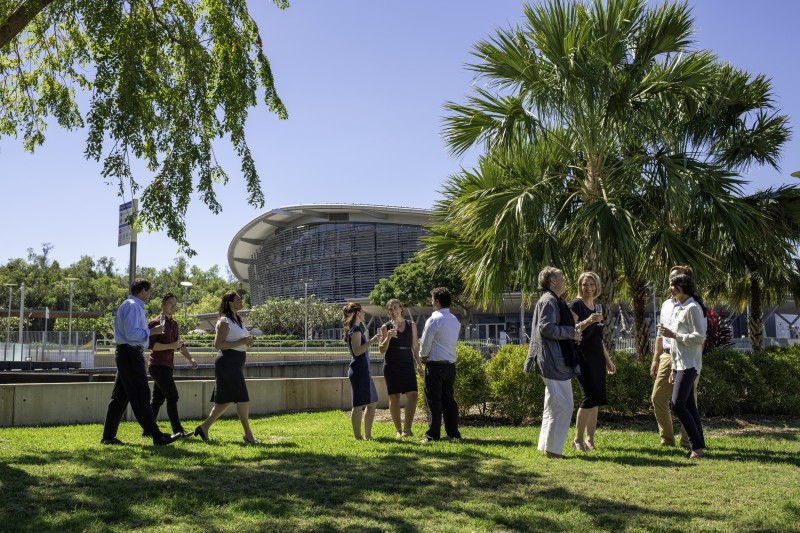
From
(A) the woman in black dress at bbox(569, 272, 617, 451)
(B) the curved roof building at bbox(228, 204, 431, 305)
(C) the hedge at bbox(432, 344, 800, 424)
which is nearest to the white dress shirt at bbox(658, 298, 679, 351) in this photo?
(A) the woman in black dress at bbox(569, 272, 617, 451)

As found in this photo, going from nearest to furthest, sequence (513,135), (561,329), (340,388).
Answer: (561,329) → (513,135) → (340,388)

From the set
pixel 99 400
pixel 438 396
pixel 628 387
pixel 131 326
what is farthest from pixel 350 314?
pixel 99 400

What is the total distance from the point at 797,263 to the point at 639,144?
503cm

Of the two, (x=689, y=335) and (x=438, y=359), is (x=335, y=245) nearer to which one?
(x=438, y=359)

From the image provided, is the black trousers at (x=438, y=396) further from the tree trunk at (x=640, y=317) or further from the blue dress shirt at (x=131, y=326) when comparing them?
the tree trunk at (x=640, y=317)

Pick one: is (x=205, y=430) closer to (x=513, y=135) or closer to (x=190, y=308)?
(x=513, y=135)

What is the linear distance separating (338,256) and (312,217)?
522 centimetres

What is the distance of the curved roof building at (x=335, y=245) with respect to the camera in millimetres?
71375

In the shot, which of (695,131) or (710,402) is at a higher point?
(695,131)

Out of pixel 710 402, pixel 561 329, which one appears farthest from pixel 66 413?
pixel 710 402

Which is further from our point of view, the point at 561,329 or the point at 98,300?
the point at 98,300

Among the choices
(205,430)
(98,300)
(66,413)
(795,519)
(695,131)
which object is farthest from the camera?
(98,300)

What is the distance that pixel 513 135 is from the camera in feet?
34.9

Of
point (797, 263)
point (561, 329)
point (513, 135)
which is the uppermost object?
point (513, 135)
